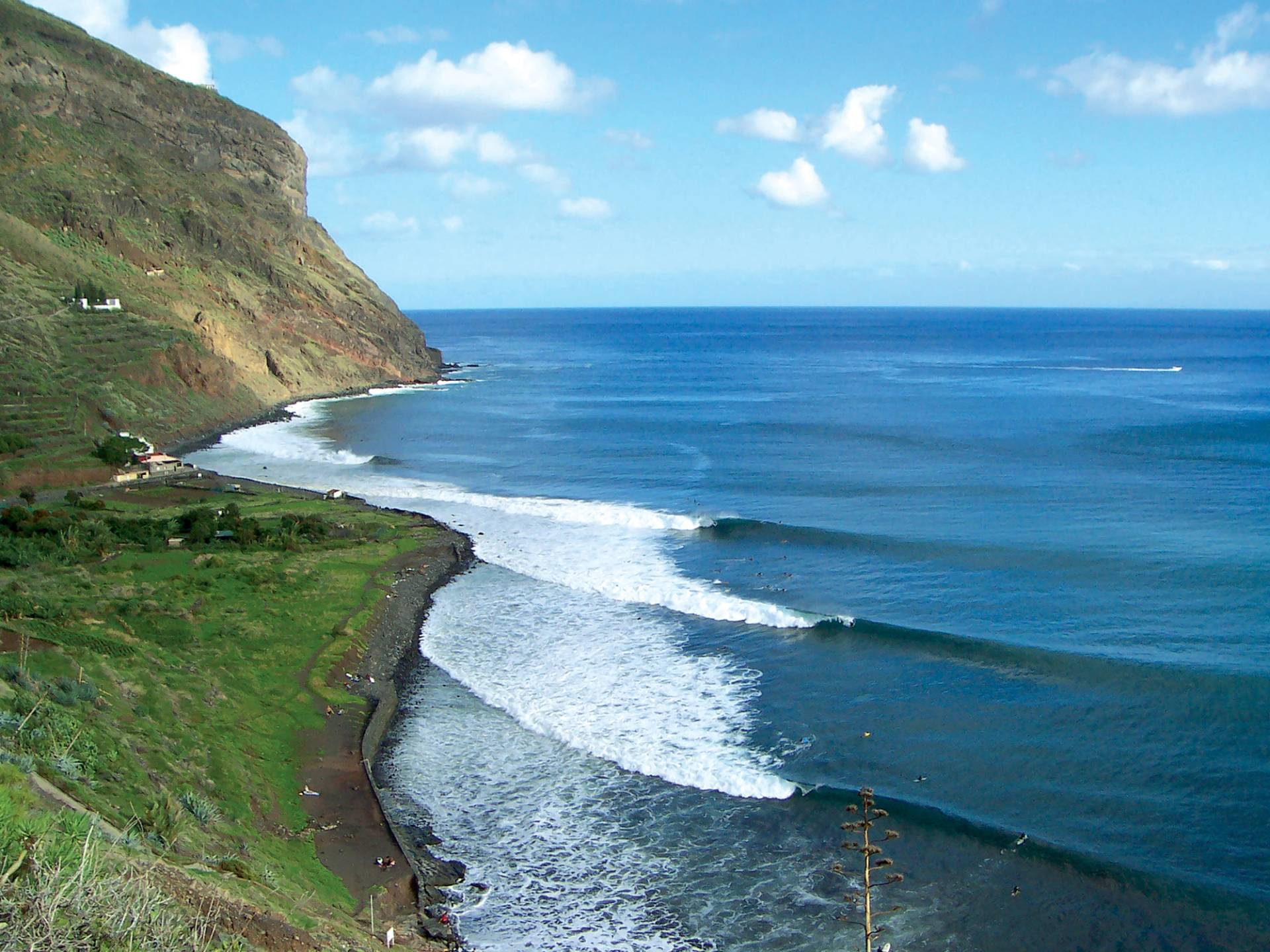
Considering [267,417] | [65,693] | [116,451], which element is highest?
[116,451]

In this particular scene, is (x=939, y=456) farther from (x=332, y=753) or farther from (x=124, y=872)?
(x=124, y=872)

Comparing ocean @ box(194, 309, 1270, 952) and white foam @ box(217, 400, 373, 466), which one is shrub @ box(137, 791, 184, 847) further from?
white foam @ box(217, 400, 373, 466)

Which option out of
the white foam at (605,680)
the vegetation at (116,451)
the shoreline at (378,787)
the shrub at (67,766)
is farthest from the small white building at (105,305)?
the shrub at (67,766)

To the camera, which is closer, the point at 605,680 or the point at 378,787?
the point at 378,787

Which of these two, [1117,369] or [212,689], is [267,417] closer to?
[212,689]

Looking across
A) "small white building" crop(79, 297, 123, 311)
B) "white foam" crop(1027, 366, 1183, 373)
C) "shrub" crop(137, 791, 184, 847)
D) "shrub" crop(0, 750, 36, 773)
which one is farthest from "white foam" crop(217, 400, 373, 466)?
"white foam" crop(1027, 366, 1183, 373)

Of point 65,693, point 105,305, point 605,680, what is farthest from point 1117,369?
point 65,693
